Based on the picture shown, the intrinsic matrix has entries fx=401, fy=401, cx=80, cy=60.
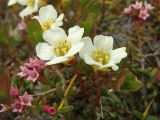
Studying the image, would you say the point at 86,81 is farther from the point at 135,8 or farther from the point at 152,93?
the point at 135,8

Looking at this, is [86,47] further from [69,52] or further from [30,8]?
[30,8]

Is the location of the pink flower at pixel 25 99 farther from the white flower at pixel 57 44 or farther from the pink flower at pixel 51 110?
the white flower at pixel 57 44

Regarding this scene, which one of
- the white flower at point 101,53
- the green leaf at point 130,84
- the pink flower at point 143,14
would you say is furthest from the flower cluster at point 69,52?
the pink flower at point 143,14

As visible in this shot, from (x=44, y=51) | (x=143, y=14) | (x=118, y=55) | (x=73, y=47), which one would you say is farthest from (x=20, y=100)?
(x=143, y=14)

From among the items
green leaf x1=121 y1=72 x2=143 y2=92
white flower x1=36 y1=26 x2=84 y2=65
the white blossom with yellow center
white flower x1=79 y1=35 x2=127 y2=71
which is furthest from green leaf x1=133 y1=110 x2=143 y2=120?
the white blossom with yellow center

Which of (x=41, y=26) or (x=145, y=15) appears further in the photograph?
(x=145, y=15)

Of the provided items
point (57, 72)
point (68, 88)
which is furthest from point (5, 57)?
point (68, 88)

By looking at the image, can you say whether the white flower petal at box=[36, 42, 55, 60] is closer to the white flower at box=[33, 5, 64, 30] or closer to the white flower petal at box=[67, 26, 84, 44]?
the white flower petal at box=[67, 26, 84, 44]
